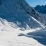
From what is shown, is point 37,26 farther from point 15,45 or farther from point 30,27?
point 15,45

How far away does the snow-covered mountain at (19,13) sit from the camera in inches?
1503

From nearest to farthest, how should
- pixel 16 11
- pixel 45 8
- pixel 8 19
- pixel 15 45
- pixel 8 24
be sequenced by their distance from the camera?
pixel 15 45 → pixel 8 24 → pixel 8 19 → pixel 16 11 → pixel 45 8

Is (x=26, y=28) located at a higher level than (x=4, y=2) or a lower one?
lower

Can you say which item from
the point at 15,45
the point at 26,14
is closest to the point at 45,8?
the point at 26,14

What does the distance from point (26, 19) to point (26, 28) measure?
394 centimetres

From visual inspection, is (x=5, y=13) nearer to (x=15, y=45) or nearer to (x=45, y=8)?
(x=15, y=45)

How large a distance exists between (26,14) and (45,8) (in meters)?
77.6

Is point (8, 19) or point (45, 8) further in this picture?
point (45, 8)

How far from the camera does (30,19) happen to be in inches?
1564

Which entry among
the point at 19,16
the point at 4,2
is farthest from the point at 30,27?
the point at 4,2

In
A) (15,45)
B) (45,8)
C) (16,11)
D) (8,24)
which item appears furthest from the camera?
(45,8)

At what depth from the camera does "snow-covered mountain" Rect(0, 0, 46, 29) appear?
38188mm

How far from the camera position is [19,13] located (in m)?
40.7

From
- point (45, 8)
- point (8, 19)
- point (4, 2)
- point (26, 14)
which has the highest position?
point (45, 8)
